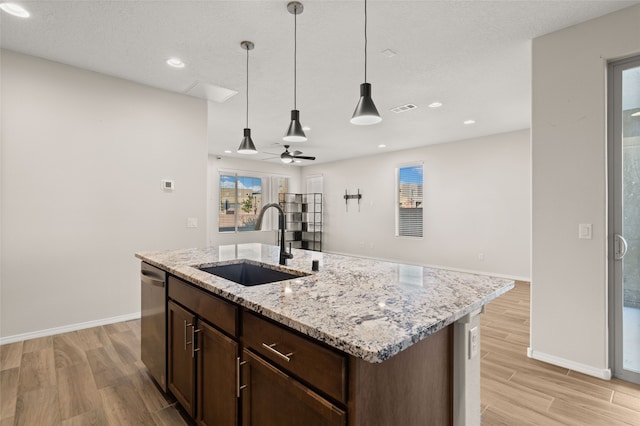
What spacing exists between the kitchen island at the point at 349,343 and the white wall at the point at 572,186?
4.55ft

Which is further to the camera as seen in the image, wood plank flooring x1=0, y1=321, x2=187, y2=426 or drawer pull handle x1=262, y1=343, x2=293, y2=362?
wood plank flooring x1=0, y1=321, x2=187, y2=426

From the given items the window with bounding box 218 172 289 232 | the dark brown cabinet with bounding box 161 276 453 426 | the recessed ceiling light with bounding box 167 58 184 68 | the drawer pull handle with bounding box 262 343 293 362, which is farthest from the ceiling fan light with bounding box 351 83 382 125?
the window with bounding box 218 172 289 232

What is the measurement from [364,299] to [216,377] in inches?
32.9

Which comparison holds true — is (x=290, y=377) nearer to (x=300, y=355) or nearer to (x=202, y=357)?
(x=300, y=355)

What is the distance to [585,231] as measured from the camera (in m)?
2.40

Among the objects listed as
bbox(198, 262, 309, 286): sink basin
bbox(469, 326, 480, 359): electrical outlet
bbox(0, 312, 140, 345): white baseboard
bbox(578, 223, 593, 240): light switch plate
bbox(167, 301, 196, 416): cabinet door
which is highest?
bbox(578, 223, 593, 240): light switch plate

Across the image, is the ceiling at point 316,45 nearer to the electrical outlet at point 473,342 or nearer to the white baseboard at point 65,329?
the electrical outlet at point 473,342

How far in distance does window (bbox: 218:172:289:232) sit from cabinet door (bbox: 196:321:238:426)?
672 cm

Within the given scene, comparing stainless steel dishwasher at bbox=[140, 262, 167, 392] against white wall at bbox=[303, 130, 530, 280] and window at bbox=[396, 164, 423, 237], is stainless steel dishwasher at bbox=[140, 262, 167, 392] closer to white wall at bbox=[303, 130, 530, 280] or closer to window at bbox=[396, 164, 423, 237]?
white wall at bbox=[303, 130, 530, 280]

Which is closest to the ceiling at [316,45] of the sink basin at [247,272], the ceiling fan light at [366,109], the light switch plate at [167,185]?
the ceiling fan light at [366,109]

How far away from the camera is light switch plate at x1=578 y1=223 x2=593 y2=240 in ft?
7.79

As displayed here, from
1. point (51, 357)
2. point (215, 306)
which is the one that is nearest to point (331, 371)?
point (215, 306)

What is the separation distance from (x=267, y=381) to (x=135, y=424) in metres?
1.25

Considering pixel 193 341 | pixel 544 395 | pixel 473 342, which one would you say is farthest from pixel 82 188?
pixel 544 395
